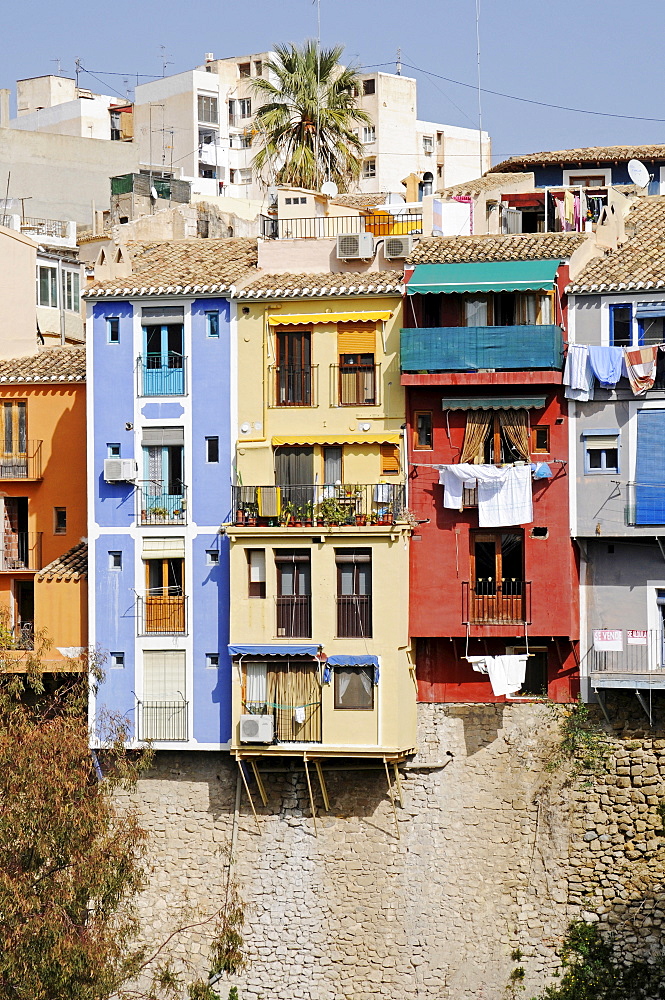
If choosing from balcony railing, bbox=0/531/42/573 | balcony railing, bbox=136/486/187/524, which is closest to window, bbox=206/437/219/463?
balcony railing, bbox=136/486/187/524

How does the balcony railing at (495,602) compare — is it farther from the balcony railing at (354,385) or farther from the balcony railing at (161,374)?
the balcony railing at (161,374)

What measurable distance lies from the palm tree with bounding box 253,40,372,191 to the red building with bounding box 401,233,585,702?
12.2 metres

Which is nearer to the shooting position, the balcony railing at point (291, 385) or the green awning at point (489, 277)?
the green awning at point (489, 277)

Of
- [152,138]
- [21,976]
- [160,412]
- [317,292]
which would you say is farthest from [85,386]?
[152,138]

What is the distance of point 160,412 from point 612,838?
45.2 ft

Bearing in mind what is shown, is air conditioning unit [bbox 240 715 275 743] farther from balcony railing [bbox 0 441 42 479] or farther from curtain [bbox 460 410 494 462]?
balcony railing [bbox 0 441 42 479]

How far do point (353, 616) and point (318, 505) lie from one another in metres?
2.55

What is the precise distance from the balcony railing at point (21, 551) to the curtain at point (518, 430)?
12.1 meters

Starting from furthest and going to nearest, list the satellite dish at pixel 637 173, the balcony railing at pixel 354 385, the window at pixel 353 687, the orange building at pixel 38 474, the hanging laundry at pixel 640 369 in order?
the satellite dish at pixel 637 173 < the orange building at pixel 38 474 < the balcony railing at pixel 354 385 < the window at pixel 353 687 < the hanging laundry at pixel 640 369

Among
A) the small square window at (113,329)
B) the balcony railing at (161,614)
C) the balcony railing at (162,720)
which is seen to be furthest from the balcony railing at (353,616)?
the small square window at (113,329)

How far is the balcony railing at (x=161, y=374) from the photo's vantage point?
42.1 meters

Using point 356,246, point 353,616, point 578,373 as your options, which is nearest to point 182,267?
point 356,246

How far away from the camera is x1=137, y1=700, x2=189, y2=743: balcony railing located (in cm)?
4172

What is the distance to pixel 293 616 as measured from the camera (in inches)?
1602
